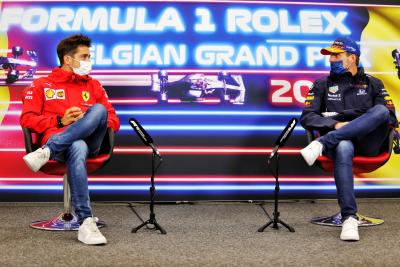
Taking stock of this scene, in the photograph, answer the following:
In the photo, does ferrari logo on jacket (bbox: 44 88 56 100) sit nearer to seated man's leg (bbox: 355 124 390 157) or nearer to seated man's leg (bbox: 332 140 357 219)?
seated man's leg (bbox: 332 140 357 219)

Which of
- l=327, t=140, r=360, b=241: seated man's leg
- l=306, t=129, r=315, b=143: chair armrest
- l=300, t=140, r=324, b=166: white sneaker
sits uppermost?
l=306, t=129, r=315, b=143: chair armrest

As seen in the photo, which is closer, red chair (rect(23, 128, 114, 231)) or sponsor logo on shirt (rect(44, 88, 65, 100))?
red chair (rect(23, 128, 114, 231))

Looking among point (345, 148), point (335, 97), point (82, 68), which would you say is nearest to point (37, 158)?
point (82, 68)

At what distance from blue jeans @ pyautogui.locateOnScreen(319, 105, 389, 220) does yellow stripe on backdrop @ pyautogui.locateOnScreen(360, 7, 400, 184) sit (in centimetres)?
146

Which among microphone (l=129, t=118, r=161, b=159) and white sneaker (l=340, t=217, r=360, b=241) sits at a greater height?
microphone (l=129, t=118, r=161, b=159)

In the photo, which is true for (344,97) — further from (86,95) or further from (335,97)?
(86,95)

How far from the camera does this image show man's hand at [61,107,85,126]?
3.89 m

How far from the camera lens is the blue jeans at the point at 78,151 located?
3.66m

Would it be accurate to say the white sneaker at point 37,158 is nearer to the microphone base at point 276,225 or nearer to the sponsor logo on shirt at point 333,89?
the microphone base at point 276,225

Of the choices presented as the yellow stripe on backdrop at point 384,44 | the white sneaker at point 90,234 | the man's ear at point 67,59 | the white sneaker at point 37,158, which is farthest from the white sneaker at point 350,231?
the man's ear at point 67,59

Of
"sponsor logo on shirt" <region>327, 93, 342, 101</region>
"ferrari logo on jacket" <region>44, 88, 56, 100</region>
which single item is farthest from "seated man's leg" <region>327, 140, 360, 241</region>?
"ferrari logo on jacket" <region>44, 88, 56, 100</region>

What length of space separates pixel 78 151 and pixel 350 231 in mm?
1821

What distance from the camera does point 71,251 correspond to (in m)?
3.29

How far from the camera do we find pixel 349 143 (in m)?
4.00
